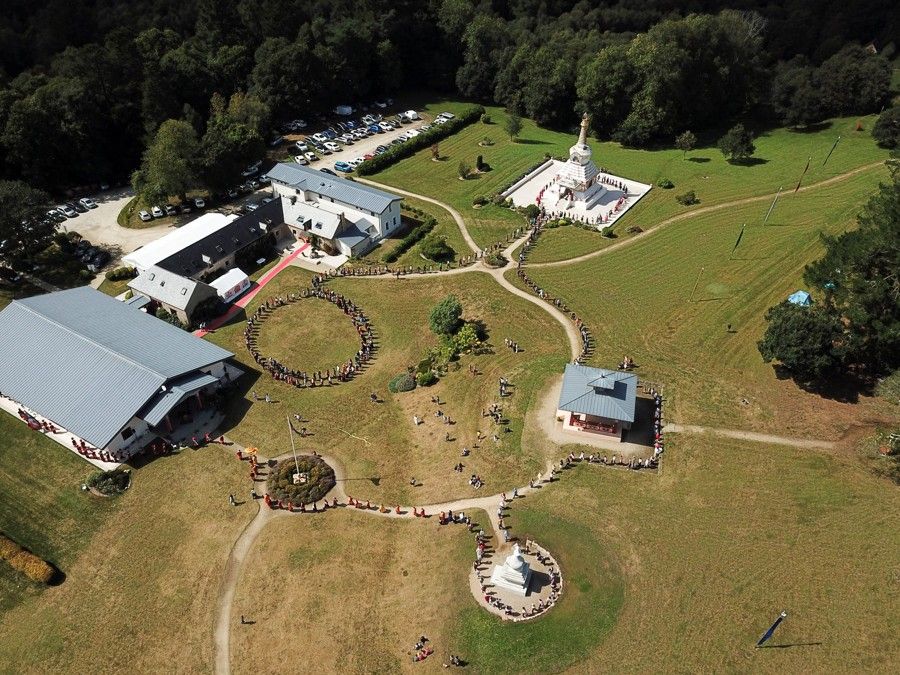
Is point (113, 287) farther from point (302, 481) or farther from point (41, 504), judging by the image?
point (302, 481)

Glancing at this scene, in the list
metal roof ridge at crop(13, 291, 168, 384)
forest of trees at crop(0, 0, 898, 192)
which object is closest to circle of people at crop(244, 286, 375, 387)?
metal roof ridge at crop(13, 291, 168, 384)

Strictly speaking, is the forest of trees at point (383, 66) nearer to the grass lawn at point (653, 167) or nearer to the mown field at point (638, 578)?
the grass lawn at point (653, 167)

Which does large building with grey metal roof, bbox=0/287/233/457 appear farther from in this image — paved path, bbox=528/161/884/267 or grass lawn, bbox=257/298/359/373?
paved path, bbox=528/161/884/267

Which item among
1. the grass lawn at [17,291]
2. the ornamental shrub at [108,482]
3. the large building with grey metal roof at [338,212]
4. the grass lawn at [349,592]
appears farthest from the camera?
the large building with grey metal roof at [338,212]

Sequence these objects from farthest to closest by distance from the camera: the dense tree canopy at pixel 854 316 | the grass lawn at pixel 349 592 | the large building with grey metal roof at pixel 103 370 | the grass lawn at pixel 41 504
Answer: the large building with grey metal roof at pixel 103 370
the dense tree canopy at pixel 854 316
the grass lawn at pixel 41 504
the grass lawn at pixel 349 592

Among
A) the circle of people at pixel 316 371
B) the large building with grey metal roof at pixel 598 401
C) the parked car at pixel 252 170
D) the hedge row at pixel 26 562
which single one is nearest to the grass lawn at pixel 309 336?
the circle of people at pixel 316 371

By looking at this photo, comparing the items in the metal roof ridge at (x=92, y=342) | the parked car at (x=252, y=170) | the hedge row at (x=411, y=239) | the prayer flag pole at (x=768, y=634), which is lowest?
the hedge row at (x=411, y=239)

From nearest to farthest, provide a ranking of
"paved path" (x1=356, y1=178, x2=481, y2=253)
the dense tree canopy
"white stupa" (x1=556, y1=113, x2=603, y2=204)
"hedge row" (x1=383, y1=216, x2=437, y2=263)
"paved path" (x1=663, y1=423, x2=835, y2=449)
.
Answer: "paved path" (x1=663, y1=423, x2=835, y2=449) → the dense tree canopy → "hedge row" (x1=383, y1=216, x2=437, y2=263) → "paved path" (x1=356, y1=178, x2=481, y2=253) → "white stupa" (x1=556, y1=113, x2=603, y2=204)
